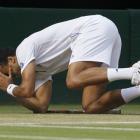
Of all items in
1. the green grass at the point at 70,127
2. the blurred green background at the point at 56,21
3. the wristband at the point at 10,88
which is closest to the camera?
the green grass at the point at 70,127

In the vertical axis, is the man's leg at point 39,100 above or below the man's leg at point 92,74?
below

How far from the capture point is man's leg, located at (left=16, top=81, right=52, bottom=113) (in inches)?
419

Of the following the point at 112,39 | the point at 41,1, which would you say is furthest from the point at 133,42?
Result: the point at 41,1

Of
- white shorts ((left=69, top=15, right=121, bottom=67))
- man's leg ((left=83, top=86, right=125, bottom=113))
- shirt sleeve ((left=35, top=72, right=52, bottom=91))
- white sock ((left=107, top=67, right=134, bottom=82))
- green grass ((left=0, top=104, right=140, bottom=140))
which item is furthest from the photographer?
shirt sleeve ((left=35, top=72, right=52, bottom=91))

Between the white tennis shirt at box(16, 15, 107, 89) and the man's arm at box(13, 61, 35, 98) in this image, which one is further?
the white tennis shirt at box(16, 15, 107, 89)

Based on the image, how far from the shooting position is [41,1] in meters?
20.1

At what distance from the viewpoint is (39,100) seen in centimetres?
Result: 1076

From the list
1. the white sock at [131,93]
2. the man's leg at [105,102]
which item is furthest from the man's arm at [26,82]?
the white sock at [131,93]

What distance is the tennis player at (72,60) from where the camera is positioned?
10258 millimetres

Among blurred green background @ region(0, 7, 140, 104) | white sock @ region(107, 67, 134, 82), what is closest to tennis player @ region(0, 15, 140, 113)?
white sock @ region(107, 67, 134, 82)

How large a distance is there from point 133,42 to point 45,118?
5633 millimetres

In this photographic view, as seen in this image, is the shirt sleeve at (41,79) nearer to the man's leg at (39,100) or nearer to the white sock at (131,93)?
the man's leg at (39,100)

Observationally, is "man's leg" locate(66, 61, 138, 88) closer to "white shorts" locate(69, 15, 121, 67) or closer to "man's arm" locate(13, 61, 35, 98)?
"white shorts" locate(69, 15, 121, 67)

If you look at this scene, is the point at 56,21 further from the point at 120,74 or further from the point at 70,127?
the point at 70,127
